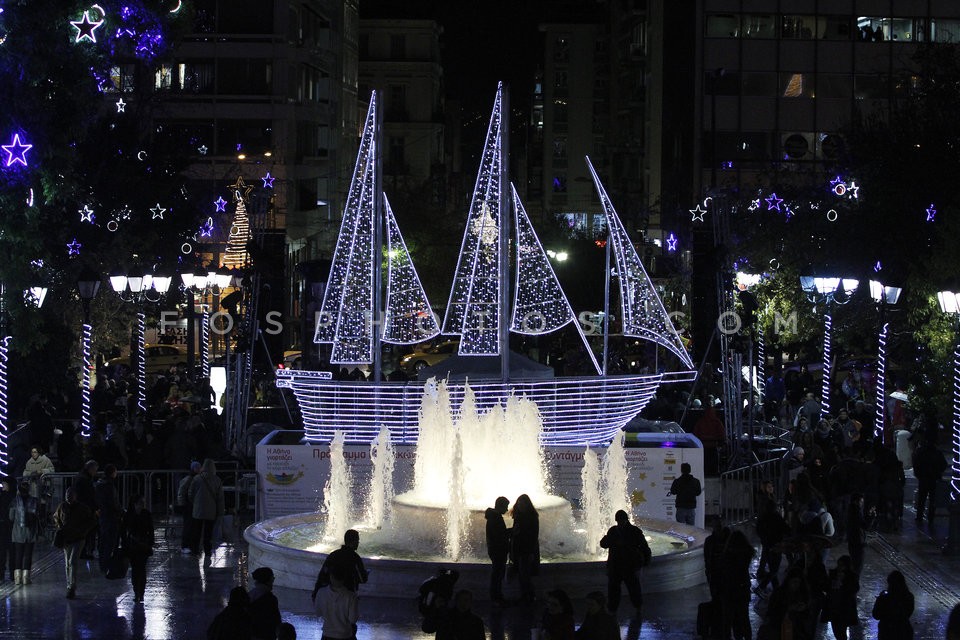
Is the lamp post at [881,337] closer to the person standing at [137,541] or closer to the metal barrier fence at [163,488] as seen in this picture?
the metal barrier fence at [163,488]

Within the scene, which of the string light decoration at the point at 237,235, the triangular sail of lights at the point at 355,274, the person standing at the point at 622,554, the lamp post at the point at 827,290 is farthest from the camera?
the string light decoration at the point at 237,235

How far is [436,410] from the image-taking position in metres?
21.5

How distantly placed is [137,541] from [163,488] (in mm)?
7248

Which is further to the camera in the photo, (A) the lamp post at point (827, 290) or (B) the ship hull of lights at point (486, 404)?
(A) the lamp post at point (827, 290)

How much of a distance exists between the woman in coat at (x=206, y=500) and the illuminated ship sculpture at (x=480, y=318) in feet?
10.8

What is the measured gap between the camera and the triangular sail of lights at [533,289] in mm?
25078

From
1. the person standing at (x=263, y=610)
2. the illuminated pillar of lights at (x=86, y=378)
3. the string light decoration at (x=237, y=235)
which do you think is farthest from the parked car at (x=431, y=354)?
the person standing at (x=263, y=610)

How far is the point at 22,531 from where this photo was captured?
19016 mm

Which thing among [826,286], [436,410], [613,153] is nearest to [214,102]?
[613,153]

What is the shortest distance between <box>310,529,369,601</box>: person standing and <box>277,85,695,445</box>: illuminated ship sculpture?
798 centimetres

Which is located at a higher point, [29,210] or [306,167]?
[306,167]

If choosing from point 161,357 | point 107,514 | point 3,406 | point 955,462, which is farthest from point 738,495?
point 161,357

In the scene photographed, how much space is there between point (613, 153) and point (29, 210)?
70297 millimetres

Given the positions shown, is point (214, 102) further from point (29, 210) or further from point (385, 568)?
point (385, 568)
